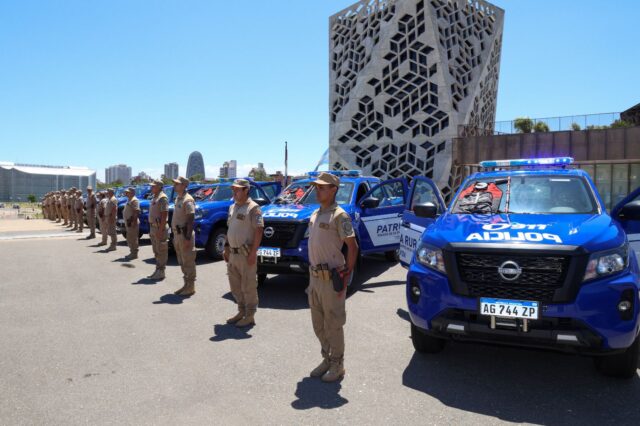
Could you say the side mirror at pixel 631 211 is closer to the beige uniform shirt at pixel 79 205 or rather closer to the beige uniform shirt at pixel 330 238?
the beige uniform shirt at pixel 330 238

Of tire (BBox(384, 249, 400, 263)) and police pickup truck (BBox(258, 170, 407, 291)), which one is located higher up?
police pickup truck (BBox(258, 170, 407, 291))

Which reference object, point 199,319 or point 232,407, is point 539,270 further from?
point 199,319

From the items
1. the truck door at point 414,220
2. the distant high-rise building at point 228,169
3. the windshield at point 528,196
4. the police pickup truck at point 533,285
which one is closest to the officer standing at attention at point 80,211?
the truck door at point 414,220

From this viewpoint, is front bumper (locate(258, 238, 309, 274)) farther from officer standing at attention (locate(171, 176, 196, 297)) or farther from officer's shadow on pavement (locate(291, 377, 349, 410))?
officer's shadow on pavement (locate(291, 377, 349, 410))

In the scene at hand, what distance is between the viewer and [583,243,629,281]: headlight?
3428 mm

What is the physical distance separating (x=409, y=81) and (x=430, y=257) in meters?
34.9

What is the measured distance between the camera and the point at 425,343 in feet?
14.3

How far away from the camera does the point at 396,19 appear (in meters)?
36.8

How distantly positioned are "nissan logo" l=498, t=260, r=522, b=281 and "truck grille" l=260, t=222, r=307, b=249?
11.9 ft

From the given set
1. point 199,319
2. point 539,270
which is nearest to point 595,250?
point 539,270

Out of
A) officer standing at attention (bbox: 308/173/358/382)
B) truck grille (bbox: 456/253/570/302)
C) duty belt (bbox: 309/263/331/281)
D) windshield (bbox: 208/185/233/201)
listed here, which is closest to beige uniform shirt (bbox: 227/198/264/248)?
officer standing at attention (bbox: 308/173/358/382)

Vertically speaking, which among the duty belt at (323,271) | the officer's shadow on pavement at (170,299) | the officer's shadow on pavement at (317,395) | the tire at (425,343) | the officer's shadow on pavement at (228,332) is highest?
the duty belt at (323,271)

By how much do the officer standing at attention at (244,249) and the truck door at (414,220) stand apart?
2.01 meters

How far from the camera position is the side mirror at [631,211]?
183 inches
